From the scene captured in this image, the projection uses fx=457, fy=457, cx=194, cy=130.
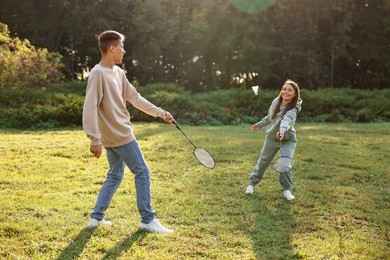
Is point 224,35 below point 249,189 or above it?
above

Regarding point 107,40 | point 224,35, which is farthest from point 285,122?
point 224,35

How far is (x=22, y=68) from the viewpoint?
18.8 m

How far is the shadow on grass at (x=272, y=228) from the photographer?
428cm

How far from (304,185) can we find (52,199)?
3.70 metres

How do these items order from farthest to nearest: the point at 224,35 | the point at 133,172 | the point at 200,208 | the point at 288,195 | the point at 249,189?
the point at 224,35 → the point at 249,189 → the point at 288,195 → the point at 200,208 → the point at 133,172

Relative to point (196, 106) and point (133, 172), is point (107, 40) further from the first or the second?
point (196, 106)

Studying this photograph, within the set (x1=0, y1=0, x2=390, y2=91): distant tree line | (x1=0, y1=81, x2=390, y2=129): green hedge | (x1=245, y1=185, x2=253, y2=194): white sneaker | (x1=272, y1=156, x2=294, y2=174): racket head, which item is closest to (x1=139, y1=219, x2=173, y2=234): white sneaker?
(x1=272, y1=156, x2=294, y2=174): racket head

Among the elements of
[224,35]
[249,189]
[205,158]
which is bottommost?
[249,189]

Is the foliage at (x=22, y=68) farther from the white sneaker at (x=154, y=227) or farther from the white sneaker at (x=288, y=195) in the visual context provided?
the white sneaker at (x=154, y=227)

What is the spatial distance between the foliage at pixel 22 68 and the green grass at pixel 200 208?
8.94m

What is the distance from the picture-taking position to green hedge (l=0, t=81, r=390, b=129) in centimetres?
1489

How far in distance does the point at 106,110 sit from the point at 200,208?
196 centimetres

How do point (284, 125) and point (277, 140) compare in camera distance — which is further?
point (277, 140)

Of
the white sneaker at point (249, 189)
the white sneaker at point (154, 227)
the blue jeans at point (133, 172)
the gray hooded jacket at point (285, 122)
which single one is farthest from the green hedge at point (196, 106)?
the white sneaker at point (154, 227)
